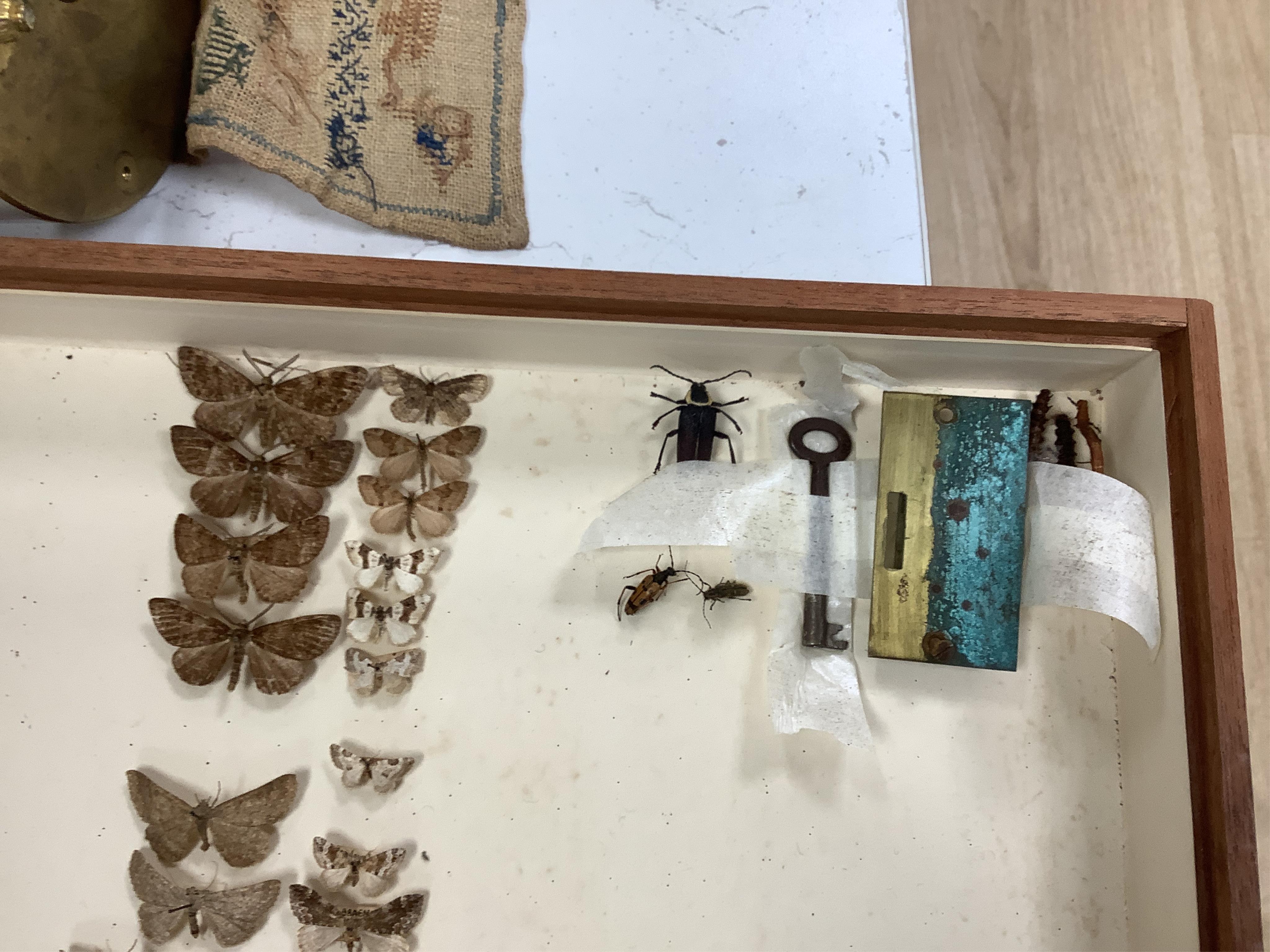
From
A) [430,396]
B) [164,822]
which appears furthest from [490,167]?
[164,822]

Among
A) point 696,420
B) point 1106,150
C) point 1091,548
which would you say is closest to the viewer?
point 1091,548

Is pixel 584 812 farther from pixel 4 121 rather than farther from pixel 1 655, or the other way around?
pixel 4 121

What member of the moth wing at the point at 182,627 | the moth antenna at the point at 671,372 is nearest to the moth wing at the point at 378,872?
the moth wing at the point at 182,627

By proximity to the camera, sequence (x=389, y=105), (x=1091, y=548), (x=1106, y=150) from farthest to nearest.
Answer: (x=1106, y=150) → (x=389, y=105) → (x=1091, y=548)

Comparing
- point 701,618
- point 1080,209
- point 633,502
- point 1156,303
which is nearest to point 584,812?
point 701,618

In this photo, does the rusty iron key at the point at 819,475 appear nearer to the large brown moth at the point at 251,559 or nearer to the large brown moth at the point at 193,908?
the large brown moth at the point at 251,559

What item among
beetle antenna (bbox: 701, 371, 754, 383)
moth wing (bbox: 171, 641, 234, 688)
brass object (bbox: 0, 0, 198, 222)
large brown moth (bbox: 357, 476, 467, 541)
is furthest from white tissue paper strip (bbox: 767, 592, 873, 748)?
brass object (bbox: 0, 0, 198, 222)

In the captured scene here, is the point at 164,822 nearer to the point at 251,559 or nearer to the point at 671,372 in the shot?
the point at 251,559

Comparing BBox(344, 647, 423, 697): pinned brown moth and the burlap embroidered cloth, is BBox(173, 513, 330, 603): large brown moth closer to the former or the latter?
BBox(344, 647, 423, 697): pinned brown moth
